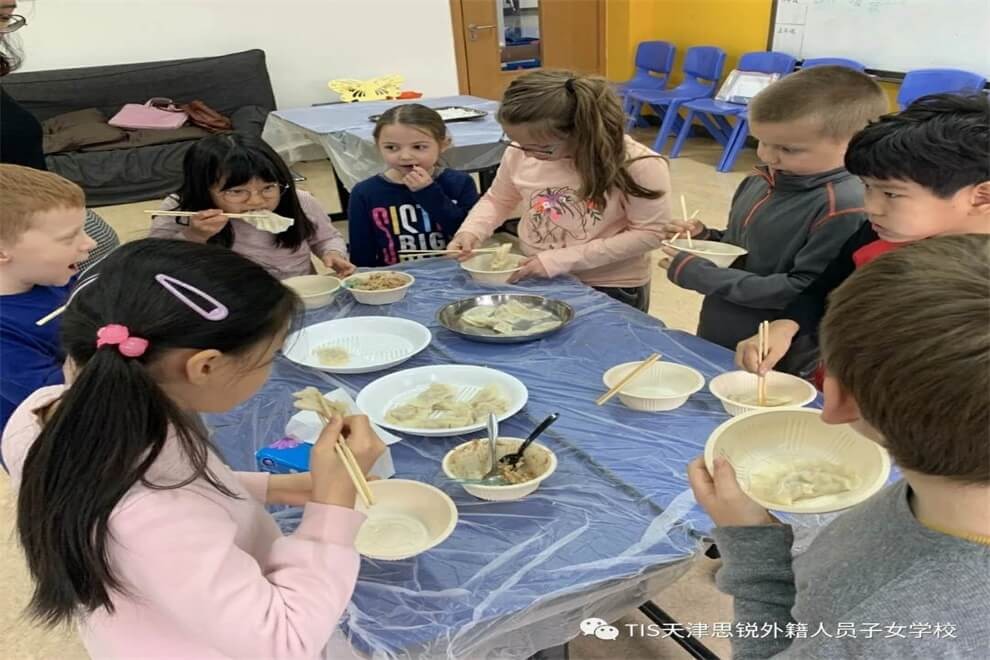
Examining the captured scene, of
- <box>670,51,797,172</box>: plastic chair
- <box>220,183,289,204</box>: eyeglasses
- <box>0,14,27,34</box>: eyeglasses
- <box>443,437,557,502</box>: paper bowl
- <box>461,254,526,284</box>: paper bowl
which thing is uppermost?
<box>0,14,27,34</box>: eyeglasses

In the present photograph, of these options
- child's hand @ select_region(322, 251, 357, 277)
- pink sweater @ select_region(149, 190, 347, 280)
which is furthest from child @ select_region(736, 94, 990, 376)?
pink sweater @ select_region(149, 190, 347, 280)

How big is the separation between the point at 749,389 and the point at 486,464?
0.49 m

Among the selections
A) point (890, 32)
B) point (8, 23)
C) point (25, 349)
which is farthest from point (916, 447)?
point (890, 32)

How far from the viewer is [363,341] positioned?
5.32 feet

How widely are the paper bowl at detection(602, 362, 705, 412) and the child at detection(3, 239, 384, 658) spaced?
542mm

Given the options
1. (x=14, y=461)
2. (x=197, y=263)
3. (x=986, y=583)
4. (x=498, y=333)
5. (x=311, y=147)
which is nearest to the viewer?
(x=986, y=583)

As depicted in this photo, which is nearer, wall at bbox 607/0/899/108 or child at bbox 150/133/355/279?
child at bbox 150/133/355/279

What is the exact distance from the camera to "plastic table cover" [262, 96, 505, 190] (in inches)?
136

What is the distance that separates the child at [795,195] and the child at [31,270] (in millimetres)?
1304

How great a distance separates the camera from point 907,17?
436cm

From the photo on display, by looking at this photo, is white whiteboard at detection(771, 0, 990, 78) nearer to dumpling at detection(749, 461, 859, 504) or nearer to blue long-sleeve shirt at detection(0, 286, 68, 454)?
dumpling at detection(749, 461, 859, 504)

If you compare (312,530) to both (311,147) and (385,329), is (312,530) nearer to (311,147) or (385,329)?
(385,329)

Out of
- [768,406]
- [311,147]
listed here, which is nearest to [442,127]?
[768,406]

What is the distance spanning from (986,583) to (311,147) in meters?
4.76
